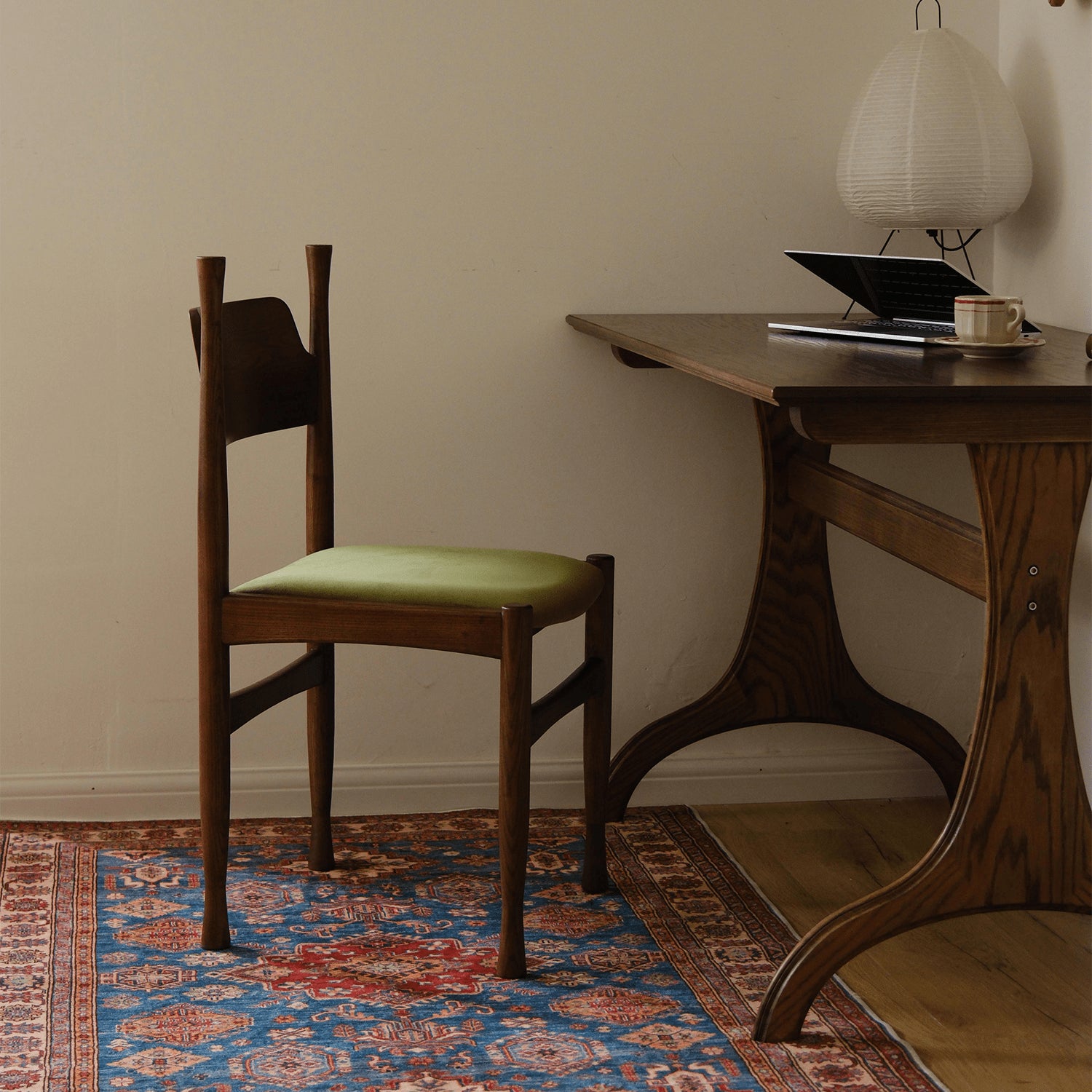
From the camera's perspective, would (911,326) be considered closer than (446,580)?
No

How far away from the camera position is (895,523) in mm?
1968

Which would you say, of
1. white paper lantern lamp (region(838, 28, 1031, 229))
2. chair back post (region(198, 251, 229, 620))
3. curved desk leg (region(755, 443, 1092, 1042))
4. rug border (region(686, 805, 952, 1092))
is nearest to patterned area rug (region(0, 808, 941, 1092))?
rug border (region(686, 805, 952, 1092))

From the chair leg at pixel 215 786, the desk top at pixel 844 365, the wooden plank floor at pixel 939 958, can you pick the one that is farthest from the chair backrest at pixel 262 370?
the wooden plank floor at pixel 939 958

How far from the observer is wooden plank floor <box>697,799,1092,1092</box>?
1.66 metres

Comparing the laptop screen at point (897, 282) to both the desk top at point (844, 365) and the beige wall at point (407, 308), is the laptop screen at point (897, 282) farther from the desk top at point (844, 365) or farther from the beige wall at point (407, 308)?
the beige wall at point (407, 308)

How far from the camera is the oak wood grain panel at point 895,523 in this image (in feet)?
5.85

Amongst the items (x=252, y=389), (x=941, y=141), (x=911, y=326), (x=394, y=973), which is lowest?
(x=394, y=973)

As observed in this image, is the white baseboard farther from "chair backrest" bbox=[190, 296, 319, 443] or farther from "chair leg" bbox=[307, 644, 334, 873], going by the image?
"chair backrest" bbox=[190, 296, 319, 443]

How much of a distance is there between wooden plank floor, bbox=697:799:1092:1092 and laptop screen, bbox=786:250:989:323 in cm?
86

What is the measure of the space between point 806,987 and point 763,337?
0.88m

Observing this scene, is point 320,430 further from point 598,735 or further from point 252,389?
point 598,735

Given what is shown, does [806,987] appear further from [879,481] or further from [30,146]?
[30,146]

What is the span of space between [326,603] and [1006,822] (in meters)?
0.88

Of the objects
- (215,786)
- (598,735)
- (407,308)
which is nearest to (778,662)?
(598,735)
